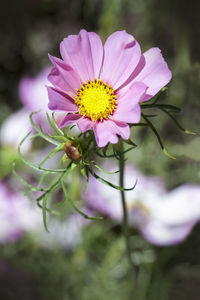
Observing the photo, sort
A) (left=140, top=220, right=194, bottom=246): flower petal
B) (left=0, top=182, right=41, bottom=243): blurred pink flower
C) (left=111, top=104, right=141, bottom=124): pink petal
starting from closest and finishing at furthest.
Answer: (left=111, top=104, right=141, bottom=124): pink petal, (left=140, top=220, right=194, bottom=246): flower petal, (left=0, top=182, right=41, bottom=243): blurred pink flower

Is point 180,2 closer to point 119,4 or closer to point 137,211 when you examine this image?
point 119,4

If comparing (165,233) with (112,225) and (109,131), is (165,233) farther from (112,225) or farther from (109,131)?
(109,131)

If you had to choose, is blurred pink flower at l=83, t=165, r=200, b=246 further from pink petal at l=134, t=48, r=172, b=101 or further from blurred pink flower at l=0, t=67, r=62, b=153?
pink petal at l=134, t=48, r=172, b=101

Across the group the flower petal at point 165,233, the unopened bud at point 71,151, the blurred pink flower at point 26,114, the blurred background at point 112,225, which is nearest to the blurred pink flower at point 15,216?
the blurred background at point 112,225

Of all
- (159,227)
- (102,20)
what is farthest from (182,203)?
(102,20)

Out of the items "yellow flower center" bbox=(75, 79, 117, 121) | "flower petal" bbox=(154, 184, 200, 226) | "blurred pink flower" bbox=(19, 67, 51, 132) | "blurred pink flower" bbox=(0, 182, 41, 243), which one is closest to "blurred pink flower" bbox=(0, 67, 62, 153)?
"blurred pink flower" bbox=(19, 67, 51, 132)

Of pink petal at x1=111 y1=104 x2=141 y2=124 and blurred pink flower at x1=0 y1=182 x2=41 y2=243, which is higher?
pink petal at x1=111 y1=104 x2=141 y2=124

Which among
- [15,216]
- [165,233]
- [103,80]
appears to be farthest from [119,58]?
[15,216]
